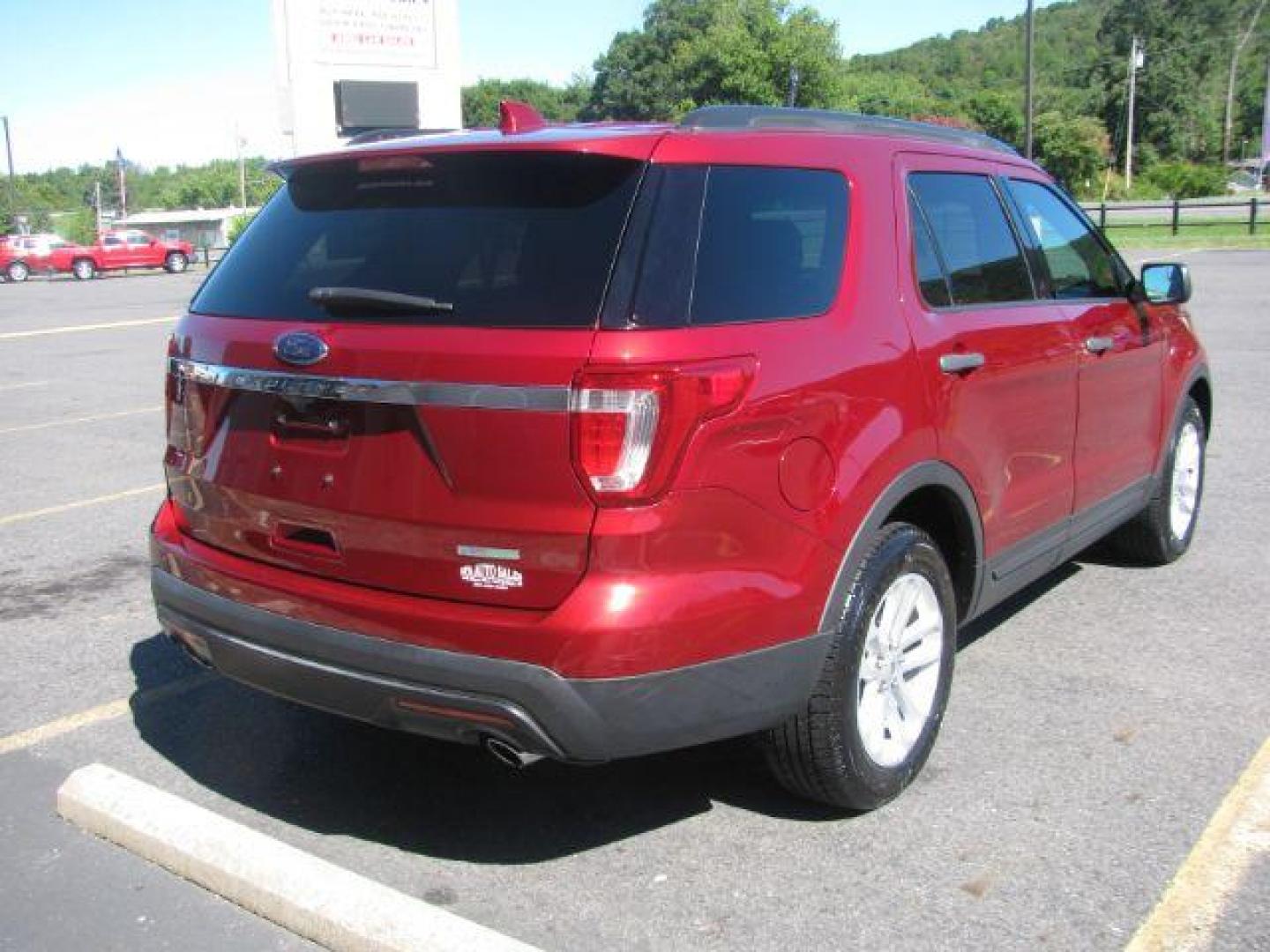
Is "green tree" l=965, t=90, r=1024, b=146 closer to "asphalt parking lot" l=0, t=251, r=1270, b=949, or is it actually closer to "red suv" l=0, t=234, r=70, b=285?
"red suv" l=0, t=234, r=70, b=285

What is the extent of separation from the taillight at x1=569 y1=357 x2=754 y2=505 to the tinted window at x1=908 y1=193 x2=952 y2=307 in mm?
1158

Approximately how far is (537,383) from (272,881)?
54.1 inches

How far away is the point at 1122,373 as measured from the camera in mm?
4805

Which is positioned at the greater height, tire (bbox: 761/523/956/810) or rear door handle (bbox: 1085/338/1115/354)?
rear door handle (bbox: 1085/338/1115/354)

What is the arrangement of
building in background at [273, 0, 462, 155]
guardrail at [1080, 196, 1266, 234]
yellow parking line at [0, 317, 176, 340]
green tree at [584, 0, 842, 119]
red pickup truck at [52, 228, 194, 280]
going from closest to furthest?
yellow parking line at [0, 317, 176, 340], building in background at [273, 0, 462, 155], guardrail at [1080, 196, 1266, 234], red pickup truck at [52, 228, 194, 280], green tree at [584, 0, 842, 119]

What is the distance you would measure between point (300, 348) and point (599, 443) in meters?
0.85

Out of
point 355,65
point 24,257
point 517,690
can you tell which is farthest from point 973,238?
point 24,257

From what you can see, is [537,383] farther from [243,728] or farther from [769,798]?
[243,728]

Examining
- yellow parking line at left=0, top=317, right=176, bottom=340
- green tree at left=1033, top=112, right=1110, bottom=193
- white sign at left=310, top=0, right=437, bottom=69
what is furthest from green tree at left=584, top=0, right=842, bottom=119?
yellow parking line at left=0, top=317, right=176, bottom=340

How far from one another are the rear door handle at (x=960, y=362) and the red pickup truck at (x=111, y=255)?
142ft

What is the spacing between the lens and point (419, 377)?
286 cm

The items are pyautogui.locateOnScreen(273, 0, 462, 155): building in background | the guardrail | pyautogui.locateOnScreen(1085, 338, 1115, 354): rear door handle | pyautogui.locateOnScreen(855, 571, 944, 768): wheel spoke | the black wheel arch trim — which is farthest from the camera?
the guardrail

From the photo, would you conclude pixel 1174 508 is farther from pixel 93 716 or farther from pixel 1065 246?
pixel 93 716

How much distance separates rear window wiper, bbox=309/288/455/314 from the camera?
2945 millimetres
